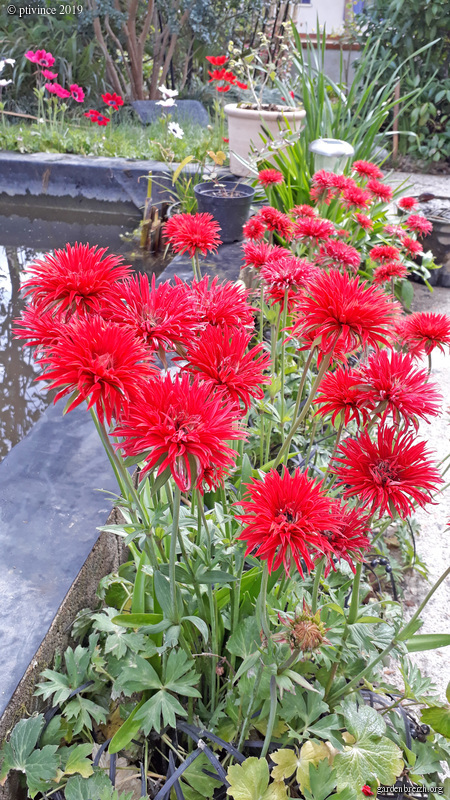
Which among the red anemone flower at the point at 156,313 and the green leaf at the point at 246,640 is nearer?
the red anemone flower at the point at 156,313

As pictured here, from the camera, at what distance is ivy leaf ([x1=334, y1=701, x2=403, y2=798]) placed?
91 centimetres

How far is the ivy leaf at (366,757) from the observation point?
91 cm

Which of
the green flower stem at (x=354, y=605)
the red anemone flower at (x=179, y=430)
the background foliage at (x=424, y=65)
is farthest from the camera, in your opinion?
the background foliage at (x=424, y=65)

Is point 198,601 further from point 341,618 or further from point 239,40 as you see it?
point 239,40

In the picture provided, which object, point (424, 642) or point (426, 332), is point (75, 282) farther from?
point (424, 642)

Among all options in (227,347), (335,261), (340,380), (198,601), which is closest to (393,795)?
(198,601)

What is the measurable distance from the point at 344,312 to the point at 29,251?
3.04 metres

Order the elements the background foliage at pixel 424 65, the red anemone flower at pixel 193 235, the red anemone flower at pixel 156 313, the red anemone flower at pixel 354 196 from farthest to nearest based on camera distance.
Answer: the background foliage at pixel 424 65 → the red anemone flower at pixel 354 196 → the red anemone flower at pixel 193 235 → the red anemone flower at pixel 156 313

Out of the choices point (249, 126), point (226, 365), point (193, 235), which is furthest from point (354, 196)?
point (249, 126)

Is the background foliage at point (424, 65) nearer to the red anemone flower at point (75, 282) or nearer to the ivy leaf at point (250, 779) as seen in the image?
the red anemone flower at point (75, 282)

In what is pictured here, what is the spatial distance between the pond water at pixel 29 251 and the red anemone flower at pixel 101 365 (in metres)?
1.35

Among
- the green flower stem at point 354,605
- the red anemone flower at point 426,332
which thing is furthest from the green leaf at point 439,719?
the red anemone flower at point 426,332

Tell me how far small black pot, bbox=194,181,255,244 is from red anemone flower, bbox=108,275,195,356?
216 cm

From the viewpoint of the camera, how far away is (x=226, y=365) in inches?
29.7
